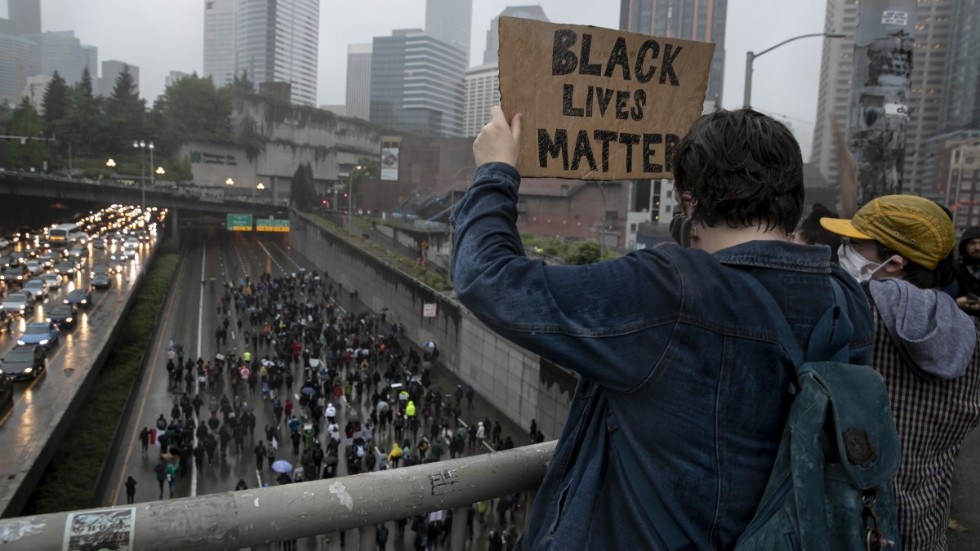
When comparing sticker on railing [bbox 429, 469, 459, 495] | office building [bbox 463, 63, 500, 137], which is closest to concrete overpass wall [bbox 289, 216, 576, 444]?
sticker on railing [bbox 429, 469, 459, 495]

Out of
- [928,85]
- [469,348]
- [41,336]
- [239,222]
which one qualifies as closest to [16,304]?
[41,336]

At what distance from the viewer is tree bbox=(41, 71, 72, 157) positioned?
2950 inches

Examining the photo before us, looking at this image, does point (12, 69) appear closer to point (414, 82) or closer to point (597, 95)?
point (414, 82)

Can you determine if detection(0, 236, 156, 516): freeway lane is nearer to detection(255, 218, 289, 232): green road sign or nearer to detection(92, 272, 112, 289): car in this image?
detection(92, 272, 112, 289): car

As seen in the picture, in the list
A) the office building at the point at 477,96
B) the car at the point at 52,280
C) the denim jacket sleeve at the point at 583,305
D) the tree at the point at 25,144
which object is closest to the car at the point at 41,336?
the car at the point at 52,280

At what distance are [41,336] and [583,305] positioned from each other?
2903 centimetres

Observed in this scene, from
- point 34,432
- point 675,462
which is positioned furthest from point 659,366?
point 34,432

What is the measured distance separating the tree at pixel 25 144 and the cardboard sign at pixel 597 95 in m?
73.6

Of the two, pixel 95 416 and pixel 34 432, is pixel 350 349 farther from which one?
pixel 34 432

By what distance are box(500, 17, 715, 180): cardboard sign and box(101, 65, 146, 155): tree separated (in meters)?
88.8

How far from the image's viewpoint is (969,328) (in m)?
2.05

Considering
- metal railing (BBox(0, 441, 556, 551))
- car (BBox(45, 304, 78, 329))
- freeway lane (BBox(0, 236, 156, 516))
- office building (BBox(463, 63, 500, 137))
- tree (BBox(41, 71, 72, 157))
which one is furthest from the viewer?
office building (BBox(463, 63, 500, 137))

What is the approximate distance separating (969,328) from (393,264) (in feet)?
122

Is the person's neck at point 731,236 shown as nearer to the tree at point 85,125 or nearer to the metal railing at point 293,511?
the metal railing at point 293,511
